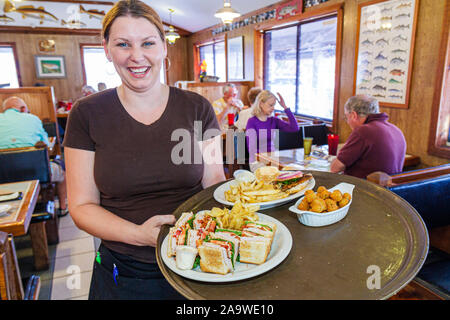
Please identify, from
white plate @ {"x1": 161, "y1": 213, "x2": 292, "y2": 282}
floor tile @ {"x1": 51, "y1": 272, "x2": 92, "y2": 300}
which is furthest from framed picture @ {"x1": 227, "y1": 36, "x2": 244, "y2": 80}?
white plate @ {"x1": 161, "y1": 213, "x2": 292, "y2": 282}

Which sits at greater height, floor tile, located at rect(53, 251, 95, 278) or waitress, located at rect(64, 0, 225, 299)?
waitress, located at rect(64, 0, 225, 299)

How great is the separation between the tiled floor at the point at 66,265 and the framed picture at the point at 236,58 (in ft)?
16.0

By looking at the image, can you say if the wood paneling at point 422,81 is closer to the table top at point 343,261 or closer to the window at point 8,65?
the table top at point 343,261

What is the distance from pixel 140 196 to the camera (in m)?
1.02

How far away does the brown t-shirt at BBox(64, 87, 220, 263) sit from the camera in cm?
99

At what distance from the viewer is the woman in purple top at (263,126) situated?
358 cm

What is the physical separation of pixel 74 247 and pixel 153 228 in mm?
2581

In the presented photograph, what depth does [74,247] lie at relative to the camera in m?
3.01

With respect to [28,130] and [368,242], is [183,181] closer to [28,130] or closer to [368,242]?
[368,242]

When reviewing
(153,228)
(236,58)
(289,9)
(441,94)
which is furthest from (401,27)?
(236,58)

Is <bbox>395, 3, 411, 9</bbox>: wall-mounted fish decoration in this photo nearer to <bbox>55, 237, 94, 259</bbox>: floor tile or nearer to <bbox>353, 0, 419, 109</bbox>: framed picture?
<bbox>353, 0, 419, 109</bbox>: framed picture

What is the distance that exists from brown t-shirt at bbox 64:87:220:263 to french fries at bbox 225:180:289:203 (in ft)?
0.53

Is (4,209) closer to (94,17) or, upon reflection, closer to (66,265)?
(66,265)
